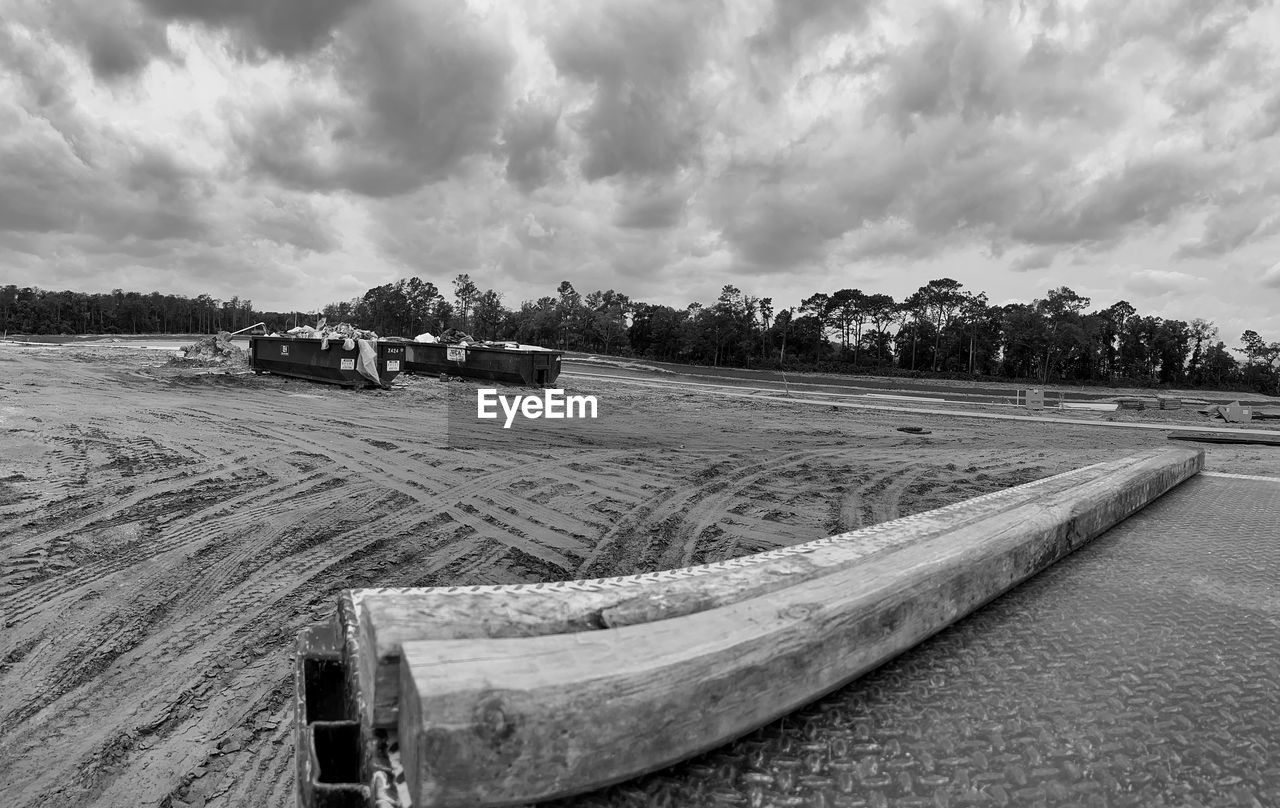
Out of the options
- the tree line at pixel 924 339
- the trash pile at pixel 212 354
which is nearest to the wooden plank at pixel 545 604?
the trash pile at pixel 212 354

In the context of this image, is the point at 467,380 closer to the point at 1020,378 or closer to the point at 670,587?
the point at 670,587

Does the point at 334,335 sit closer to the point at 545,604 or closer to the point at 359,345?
the point at 359,345

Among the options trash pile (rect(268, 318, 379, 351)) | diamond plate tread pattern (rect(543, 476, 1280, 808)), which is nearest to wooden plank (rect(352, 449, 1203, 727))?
diamond plate tread pattern (rect(543, 476, 1280, 808))

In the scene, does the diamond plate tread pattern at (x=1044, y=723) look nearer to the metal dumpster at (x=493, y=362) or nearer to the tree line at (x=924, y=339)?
the metal dumpster at (x=493, y=362)

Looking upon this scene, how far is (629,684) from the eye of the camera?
902mm

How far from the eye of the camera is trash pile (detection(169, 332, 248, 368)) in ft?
73.7

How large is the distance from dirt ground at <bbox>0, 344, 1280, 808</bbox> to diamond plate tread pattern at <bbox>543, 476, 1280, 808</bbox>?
6.36 feet

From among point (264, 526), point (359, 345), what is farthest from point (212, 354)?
point (264, 526)

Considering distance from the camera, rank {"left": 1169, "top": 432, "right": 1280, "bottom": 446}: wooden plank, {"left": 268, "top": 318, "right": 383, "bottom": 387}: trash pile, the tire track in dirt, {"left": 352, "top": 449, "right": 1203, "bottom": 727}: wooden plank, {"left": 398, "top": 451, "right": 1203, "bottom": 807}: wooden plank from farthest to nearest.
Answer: {"left": 268, "top": 318, "right": 383, "bottom": 387}: trash pile < {"left": 1169, "top": 432, "right": 1280, "bottom": 446}: wooden plank < the tire track in dirt < {"left": 352, "top": 449, "right": 1203, "bottom": 727}: wooden plank < {"left": 398, "top": 451, "right": 1203, "bottom": 807}: wooden plank

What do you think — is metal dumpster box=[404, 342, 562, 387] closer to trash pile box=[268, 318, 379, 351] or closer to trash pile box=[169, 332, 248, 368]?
trash pile box=[268, 318, 379, 351]

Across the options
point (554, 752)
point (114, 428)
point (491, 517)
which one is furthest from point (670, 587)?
point (114, 428)

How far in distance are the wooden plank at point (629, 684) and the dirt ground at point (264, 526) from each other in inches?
71.3

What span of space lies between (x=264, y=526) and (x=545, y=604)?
14.4 feet

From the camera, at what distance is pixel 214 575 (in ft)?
12.4
